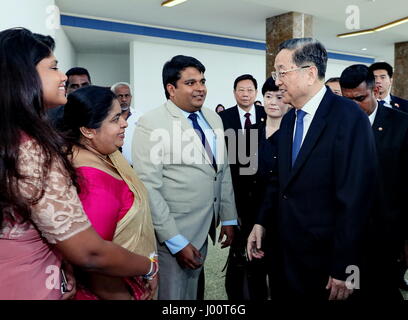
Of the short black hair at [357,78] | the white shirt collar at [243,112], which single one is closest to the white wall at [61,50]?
the white shirt collar at [243,112]

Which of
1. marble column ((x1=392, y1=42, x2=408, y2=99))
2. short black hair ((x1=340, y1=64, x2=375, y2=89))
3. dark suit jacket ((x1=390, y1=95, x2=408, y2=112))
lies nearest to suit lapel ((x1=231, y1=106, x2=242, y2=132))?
short black hair ((x1=340, y1=64, x2=375, y2=89))

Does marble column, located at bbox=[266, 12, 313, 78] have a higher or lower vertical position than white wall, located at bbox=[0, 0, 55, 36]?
higher

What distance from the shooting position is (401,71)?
1015cm

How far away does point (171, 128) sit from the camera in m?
1.92

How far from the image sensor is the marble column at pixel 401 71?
9.98 m

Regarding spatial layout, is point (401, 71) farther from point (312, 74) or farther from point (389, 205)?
point (312, 74)

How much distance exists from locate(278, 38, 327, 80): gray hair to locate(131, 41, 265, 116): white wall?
749 cm

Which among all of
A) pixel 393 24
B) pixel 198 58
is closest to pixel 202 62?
pixel 198 58

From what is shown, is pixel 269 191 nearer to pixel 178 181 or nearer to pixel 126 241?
pixel 178 181

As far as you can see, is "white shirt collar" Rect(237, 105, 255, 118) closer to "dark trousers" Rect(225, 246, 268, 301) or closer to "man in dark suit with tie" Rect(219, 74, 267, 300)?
"man in dark suit with tie" Rect(219, 74, 267, 300)

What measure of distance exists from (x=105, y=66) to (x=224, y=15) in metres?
4.50

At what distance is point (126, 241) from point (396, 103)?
9.78ft

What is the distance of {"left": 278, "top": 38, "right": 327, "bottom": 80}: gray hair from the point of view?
1.53 m
